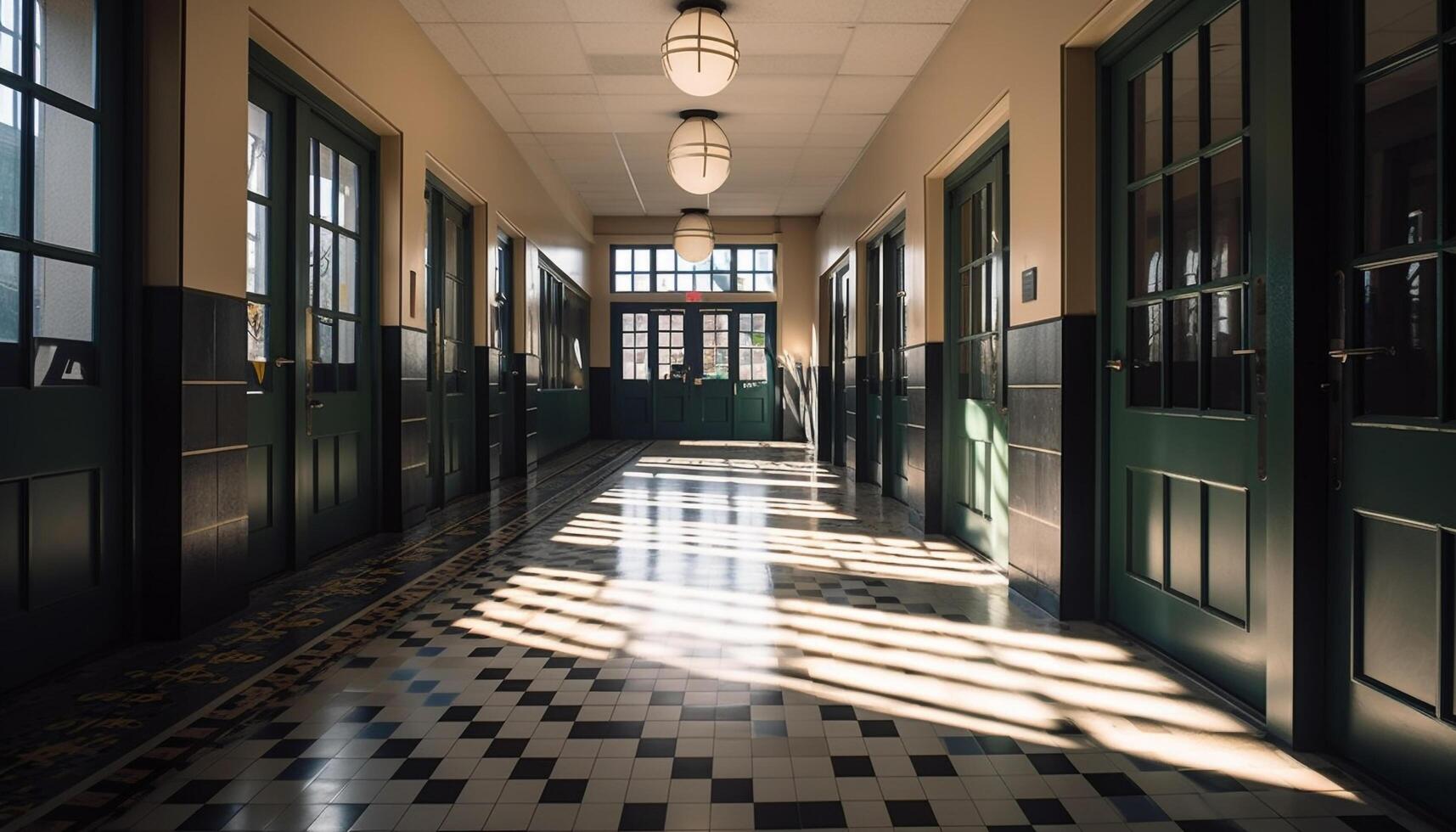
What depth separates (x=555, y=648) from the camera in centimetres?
322

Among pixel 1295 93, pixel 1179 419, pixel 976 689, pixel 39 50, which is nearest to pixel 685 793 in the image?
pixel 976 689

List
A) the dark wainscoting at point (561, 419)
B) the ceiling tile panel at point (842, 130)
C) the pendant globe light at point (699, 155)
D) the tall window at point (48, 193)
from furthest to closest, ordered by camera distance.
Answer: the dark wainscoting at point (561, 419) → the ceiling tile panel at point (842, 130) → the pendant globe light at point (699, 155) → the tall window at point (48, 193)

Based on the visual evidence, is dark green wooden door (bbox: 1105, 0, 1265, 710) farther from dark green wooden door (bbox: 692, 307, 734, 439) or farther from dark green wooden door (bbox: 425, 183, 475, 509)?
dark green wooden door (bbox: 692, 307, 734, 439)

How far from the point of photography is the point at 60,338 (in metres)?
2.84

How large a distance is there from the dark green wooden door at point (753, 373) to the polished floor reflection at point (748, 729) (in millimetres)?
10375

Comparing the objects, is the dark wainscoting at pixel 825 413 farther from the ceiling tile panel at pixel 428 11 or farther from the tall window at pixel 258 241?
the tall window at pixel 258 241

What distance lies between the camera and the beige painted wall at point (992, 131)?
371cm

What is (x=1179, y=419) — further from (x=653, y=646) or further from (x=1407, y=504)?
(x=653, y=646)

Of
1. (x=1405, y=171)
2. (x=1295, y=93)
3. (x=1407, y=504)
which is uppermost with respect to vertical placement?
(x=1295, y=93)

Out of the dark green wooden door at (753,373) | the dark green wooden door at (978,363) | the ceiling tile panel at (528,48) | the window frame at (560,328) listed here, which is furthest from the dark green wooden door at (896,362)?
the dark green wooden door at (753,373)

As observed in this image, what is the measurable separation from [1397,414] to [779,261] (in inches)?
474

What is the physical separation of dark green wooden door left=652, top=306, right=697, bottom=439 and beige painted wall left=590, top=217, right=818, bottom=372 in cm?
38

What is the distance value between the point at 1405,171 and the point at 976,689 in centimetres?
177

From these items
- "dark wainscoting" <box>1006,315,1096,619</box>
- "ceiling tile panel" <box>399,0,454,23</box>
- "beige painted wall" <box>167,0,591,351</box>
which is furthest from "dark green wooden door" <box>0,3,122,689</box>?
"dark wainscoting" <box>1006,315,1096,619</box>
